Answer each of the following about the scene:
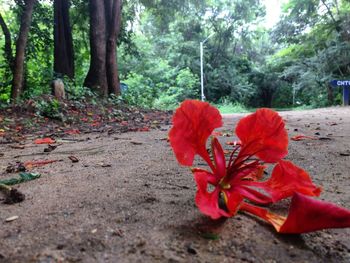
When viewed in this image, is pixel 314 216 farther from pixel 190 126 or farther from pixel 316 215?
pixel 190 126

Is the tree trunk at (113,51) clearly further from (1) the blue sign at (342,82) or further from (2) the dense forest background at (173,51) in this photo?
(1) the blue sign at (342,82)

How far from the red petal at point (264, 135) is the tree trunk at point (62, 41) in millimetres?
9220

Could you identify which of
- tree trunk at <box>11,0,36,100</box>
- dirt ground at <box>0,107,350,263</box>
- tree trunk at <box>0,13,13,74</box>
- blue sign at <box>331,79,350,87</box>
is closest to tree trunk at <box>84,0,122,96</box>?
tree trunk at <box>0,13,13,74</box>

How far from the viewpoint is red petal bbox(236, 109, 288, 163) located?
0.88 meters

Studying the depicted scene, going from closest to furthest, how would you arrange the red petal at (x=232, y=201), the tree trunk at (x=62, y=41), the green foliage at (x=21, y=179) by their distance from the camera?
the red petal at (x=232, y=201)
the green foliage at (x=21, y=179)
the tree trunk at (x=62, y=41)

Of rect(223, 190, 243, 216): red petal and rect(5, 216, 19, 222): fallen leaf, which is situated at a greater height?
rect(223, 190, 243, 216): red petal

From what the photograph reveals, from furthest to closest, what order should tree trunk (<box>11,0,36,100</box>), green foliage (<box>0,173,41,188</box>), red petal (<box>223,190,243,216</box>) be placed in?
1. tree trunk (<box>11,0,36,100</box>)
2. green foliage (<box>0,173,41,188</box>)
3. red petal (<box>223,190,243,216</box>)

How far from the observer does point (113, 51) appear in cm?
919

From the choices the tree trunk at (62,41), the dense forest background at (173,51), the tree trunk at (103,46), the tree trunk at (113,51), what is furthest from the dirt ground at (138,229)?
the tree trunk at (62,41)

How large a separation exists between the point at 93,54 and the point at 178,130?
8384 mm

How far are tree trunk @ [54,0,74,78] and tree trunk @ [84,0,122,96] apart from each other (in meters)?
1.29

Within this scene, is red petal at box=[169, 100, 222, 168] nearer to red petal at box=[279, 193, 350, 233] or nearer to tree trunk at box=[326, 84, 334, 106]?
red petal at box=[279, 193, 350, 233]

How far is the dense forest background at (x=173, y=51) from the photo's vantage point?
880 centimetres

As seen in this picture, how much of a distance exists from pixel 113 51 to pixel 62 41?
1691 mm
